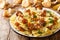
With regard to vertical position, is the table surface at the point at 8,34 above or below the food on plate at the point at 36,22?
below

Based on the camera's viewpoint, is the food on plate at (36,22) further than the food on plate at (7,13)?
No

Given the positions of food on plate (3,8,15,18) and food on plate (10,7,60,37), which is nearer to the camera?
food on plate (10,7,60,37)

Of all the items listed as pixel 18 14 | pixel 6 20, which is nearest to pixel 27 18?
pixel 18 14

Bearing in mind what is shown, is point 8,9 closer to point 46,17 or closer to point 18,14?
point 18,14

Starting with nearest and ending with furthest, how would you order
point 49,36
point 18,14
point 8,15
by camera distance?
point 49,36 → point 18,14 → point 8,15

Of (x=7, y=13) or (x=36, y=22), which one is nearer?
(x=36, y=22)

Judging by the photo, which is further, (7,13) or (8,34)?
(7,13)

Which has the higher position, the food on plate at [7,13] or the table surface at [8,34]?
the food on plate at [7,13]

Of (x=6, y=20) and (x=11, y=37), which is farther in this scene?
(x=6, y=20)
